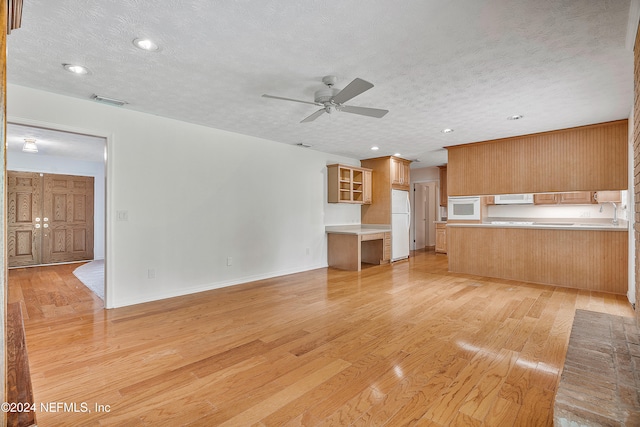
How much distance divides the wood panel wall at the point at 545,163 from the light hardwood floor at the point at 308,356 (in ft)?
5.50

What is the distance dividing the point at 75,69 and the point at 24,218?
19.6 ft

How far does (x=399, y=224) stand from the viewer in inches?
286

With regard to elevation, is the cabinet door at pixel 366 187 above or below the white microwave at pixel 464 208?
above

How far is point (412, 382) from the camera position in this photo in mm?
2123

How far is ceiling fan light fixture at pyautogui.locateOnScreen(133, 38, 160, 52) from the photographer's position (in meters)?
2.34

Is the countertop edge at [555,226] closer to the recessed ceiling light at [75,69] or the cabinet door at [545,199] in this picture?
the cabinet door at [545,199]

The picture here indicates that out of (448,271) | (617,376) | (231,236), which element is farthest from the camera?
(448,271)

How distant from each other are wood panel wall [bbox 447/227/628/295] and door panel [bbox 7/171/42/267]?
879 cm

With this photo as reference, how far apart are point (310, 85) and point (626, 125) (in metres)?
4.49

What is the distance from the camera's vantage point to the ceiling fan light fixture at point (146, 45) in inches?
92.1

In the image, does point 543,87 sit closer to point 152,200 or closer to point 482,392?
point 482,392

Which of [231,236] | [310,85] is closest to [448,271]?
[231,236]

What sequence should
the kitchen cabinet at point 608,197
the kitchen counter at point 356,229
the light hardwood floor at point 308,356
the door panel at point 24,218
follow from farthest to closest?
the door panel at point 24,218 < the kitchen counter at point 356,229 < the kitchen cabinet at point 608,197 < the light hardwood floor at point 308,356

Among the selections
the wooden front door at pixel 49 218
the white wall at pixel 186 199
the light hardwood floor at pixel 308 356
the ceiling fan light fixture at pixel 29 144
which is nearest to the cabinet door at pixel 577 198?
the light hardwood floor at pixel 308 356
